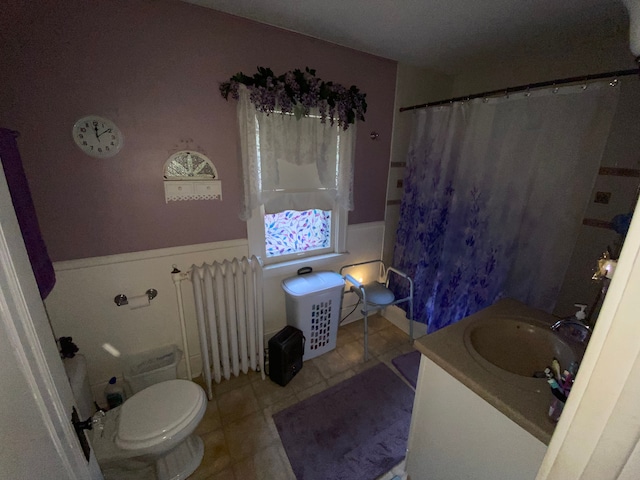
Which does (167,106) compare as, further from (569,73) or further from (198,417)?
(569,73)

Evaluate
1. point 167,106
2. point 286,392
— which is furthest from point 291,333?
point 167,106

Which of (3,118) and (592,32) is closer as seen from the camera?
(3,118)

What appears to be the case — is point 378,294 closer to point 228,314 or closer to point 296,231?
point 296,231

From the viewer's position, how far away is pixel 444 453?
105 cm

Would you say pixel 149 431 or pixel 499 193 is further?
pixel 499 193

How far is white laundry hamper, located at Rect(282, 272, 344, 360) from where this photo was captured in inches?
74.0

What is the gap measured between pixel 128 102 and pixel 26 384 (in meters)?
1.37

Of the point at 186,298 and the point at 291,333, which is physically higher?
the point at 186,298

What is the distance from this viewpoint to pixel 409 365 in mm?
2049

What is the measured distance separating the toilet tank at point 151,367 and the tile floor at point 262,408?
1.23 feet

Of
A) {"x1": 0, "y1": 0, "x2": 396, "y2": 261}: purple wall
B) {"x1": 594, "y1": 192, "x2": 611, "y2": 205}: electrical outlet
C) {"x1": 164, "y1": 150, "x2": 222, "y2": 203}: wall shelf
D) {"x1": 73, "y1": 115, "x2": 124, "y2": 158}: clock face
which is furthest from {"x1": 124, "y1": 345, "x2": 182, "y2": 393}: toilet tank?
{"x1": 594, "y1": 192, "x2": 611, "y2": 205}: electrical outlet

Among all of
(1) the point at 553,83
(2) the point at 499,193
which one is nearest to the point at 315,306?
(2) the point at 499,193

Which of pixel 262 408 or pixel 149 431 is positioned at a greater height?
pixel 149 431

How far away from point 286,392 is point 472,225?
1799 mm
